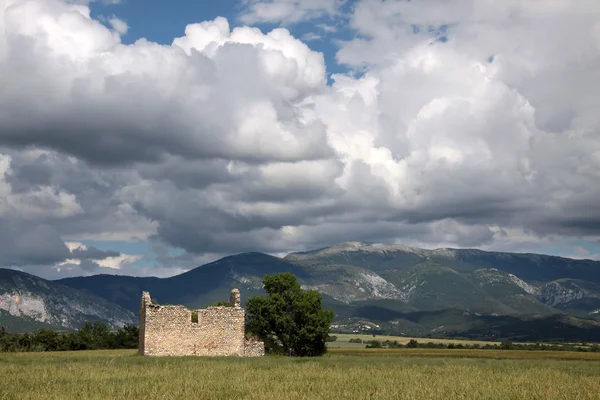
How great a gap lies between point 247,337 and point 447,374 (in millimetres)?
24432

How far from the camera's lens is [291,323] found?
65125 millimetres

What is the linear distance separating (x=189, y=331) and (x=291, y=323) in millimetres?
17367

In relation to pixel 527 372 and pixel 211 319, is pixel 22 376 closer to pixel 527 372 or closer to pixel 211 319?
pixel 211 319

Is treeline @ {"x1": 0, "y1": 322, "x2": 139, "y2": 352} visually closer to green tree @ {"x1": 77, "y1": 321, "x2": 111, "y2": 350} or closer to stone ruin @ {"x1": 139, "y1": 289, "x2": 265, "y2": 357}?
green tree @ {"x1": 77, "y1": 321, "x2": 111, "y2": 350}

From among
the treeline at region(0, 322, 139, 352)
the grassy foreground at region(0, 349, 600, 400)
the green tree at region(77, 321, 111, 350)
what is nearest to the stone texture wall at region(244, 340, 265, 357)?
the grassy foreground at region(0, 349, 600, 400)

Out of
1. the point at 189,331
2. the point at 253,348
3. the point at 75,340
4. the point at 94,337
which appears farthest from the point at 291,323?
the point at 94,337

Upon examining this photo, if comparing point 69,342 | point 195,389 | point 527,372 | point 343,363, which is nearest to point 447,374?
point 527,372

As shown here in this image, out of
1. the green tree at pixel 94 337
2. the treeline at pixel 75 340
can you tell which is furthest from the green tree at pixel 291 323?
the green tree at pixel 94 337

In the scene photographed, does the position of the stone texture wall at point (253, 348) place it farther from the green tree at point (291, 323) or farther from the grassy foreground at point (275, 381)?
the grassy foreground at point (275, 381)

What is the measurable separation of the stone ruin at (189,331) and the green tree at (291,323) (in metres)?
13.0

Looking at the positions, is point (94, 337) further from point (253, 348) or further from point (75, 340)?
point (253, 348)

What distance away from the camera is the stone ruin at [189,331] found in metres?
48.8

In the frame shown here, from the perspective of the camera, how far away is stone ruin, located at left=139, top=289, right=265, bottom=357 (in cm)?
4884

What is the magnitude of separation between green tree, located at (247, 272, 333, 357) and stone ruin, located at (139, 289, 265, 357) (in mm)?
12958
